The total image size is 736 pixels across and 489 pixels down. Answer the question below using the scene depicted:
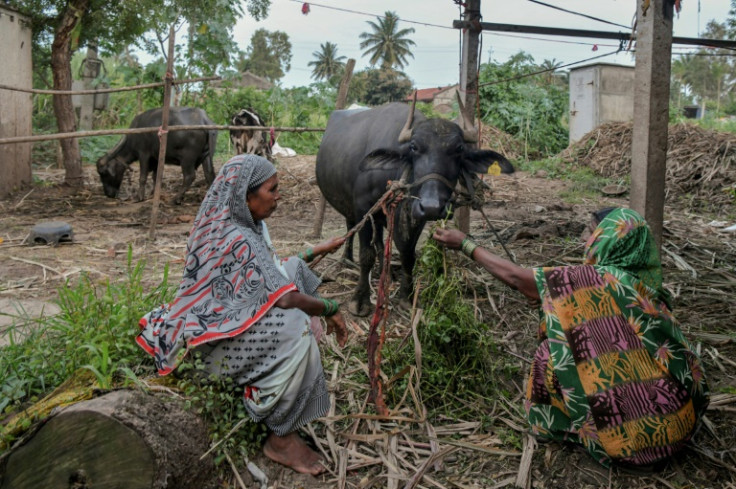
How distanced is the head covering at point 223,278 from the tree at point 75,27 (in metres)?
8.61

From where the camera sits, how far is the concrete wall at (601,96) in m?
16.5

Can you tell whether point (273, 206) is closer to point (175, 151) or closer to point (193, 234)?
point (193, 234)

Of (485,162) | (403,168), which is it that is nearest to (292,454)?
(403,168)

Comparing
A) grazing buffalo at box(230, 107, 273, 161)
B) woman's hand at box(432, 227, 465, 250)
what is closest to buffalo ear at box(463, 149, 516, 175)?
woman's hand at box(432, 227, 465, 250)

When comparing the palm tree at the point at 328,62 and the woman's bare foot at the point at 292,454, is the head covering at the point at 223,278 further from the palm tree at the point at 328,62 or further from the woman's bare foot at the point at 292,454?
the palm tree at the point at 328,62

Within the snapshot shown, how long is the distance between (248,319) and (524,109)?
15343mm

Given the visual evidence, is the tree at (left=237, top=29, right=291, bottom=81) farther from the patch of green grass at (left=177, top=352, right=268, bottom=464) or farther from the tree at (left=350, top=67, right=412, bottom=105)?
the patch of green grass at (left=177, top=352, right=268, bottom=464)

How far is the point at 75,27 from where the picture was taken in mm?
9344

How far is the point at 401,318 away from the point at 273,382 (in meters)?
1.96

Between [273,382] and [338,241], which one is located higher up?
[338,241]

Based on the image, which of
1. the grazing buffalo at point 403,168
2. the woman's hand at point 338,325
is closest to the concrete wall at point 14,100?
the grazing buffalo at point 403,168

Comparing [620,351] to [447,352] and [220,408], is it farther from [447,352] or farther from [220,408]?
[220,408]

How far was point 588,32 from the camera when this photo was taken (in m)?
5.45

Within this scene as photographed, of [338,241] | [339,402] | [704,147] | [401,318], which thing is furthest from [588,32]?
[704,147]
